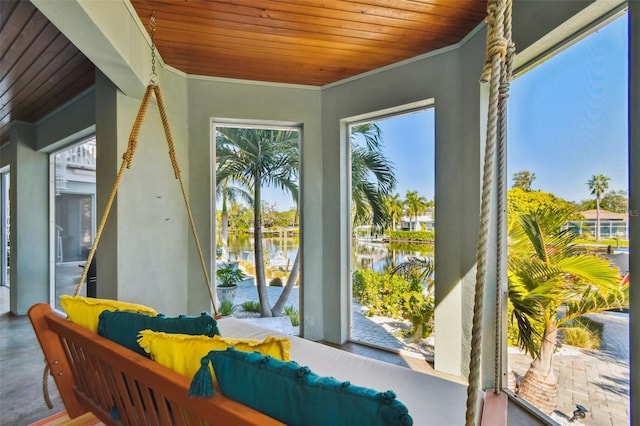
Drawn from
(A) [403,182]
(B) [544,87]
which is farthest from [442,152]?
(B) [544,87]

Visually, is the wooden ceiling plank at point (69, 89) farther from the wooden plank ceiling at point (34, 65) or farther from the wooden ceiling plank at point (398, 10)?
the wooden ceiling plank at point (398, 10)

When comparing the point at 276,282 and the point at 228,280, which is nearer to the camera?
the point at 228,280

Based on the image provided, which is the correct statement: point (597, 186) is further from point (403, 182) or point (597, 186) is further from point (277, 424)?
point (277, 424)

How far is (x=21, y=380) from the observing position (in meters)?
2.52

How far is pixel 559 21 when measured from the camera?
1.58 m

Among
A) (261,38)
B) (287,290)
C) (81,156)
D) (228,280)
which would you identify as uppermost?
(261,38)

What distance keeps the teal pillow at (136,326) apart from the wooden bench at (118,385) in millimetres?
40

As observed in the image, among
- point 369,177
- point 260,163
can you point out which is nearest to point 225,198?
point 260,163

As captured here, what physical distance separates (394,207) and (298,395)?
93.6 inches

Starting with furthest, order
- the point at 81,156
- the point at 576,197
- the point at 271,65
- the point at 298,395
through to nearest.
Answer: the point at 81,156
the point at 271,65
the point at 576,197
the point at 298,395

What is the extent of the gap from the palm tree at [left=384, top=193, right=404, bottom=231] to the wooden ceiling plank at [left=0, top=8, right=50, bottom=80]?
289 cm

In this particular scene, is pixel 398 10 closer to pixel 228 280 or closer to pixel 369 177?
pixel 369 177

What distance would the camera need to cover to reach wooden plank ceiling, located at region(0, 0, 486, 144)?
1.95 metres

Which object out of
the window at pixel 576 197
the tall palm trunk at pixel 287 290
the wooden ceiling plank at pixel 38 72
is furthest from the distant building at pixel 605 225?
the wooden ceiling plank at pixel 38 72
